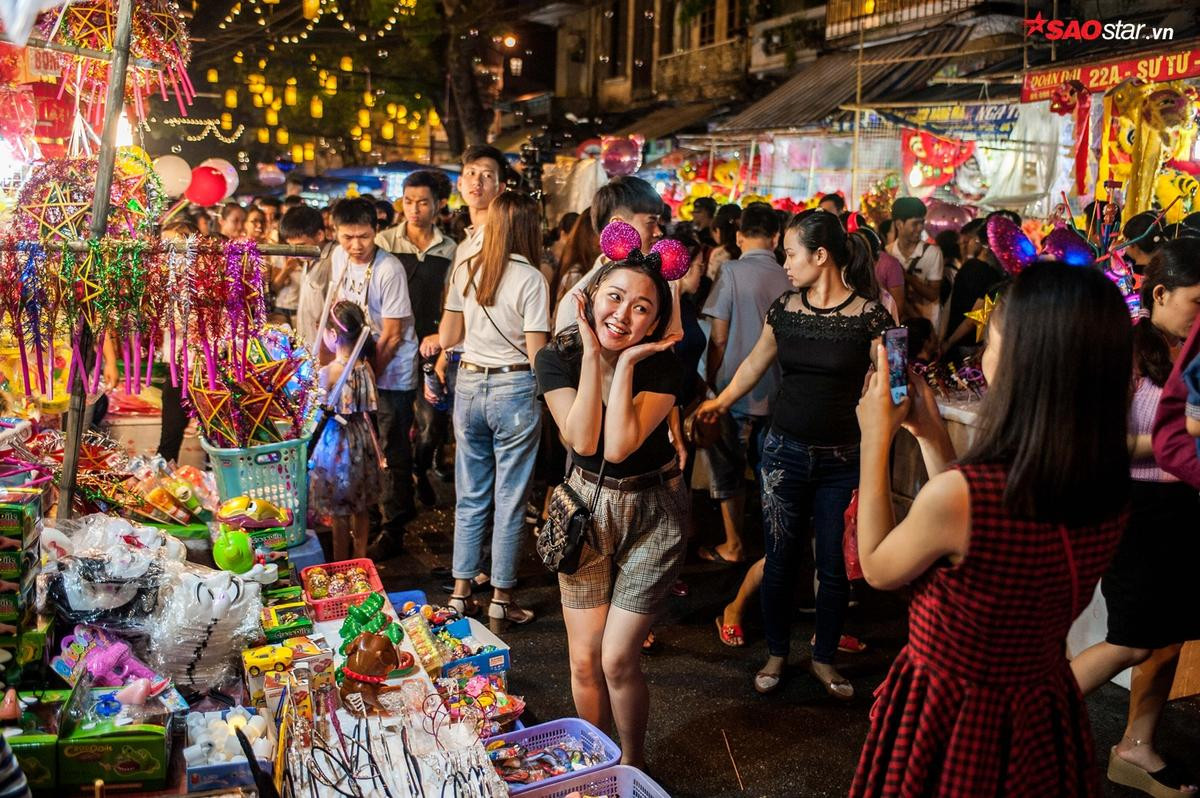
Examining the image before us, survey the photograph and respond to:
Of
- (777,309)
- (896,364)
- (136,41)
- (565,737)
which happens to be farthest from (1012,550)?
(136,41)

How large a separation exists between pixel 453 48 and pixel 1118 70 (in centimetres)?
1314

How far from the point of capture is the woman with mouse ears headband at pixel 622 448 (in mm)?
2994

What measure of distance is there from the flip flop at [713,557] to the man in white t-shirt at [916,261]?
10.6 ft

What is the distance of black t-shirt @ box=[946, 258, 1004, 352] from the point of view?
7.58 metres

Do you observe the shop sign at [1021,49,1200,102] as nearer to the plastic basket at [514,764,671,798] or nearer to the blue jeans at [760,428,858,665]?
the blue jeans at [760,428,858,665]

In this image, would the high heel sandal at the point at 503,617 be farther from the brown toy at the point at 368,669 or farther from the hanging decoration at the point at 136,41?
the hanging decoration at the point at 136,41

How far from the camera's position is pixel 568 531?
10.00ft

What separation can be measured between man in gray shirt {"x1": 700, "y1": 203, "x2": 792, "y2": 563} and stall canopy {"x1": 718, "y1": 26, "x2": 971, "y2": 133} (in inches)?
296

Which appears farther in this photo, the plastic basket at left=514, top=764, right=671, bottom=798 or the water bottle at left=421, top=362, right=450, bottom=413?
the water bottle at left=421, top=362, right=450, bottom=413

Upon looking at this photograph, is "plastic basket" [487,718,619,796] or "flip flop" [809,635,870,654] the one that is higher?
"plastic basket" [487,718,619,796]

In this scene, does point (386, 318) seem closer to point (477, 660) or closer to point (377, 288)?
point (377, 288)

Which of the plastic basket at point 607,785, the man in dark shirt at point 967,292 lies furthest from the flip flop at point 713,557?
the plastic basket at point 607,785

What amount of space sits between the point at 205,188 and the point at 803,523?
7601 millimetres

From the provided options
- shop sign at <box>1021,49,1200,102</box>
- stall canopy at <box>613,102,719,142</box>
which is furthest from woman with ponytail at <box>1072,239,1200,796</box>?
stall canopy at <box>613,102,719,142</box>
